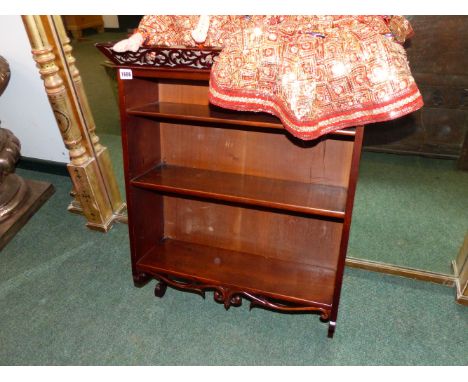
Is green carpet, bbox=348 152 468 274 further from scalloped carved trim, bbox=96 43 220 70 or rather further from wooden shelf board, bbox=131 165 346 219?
scalloped carved trim, bbox=96 43 220 70

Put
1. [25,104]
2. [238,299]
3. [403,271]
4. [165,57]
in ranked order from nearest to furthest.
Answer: [165,57] < [238,299] < [403,271] < [25,104]

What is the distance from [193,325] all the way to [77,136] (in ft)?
4.23

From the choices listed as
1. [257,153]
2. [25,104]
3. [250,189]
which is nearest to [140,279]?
[250,189]

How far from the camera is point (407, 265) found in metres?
2.05

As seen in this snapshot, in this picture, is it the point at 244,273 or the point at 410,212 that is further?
the point at 410,212

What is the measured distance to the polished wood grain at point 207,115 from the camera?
1388 millimetres

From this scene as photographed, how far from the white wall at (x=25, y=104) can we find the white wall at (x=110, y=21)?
78 centimetres

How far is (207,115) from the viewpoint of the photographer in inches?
58.9

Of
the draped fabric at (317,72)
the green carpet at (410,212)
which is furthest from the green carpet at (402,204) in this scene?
the draped fabric at (317,72)

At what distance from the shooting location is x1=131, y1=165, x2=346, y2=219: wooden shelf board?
1.49m

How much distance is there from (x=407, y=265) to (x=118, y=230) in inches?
71.6

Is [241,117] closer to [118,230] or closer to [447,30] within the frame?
[447,30]

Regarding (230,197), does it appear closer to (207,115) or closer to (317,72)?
(207,115)
